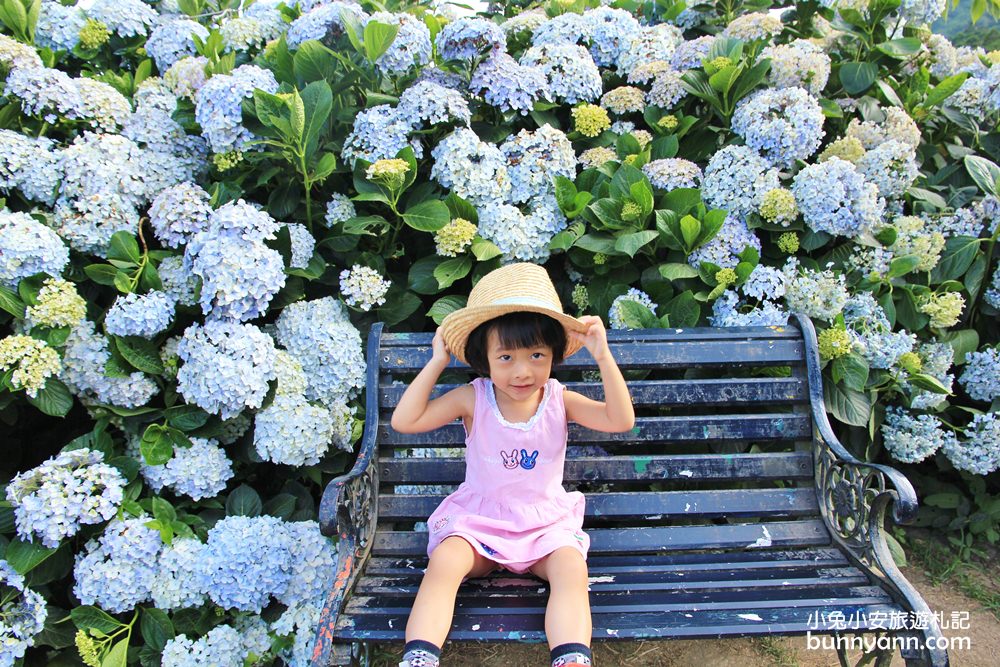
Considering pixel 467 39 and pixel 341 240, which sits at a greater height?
pixel 467 39

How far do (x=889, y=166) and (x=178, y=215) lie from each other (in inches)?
114

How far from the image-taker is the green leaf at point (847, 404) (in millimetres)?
2682

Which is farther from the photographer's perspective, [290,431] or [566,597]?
[290,431]

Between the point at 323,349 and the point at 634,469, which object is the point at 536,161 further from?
the point at 634,469

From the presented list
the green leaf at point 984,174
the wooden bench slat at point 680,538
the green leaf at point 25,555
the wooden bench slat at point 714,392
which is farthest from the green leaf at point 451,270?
the green leaf at point 984,174

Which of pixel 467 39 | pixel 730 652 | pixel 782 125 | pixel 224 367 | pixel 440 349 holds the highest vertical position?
pixel 467 39

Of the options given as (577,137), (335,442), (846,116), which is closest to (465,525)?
(335,442)

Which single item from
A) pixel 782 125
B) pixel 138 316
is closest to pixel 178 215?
pixel 138 316

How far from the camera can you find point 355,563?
2062 mm

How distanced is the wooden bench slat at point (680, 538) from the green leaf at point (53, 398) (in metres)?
1.12

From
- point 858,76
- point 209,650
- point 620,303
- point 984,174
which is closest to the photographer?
point 209,650

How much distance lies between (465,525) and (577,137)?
1.87 meters

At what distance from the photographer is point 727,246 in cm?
277

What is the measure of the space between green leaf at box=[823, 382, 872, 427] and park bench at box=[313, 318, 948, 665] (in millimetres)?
266
